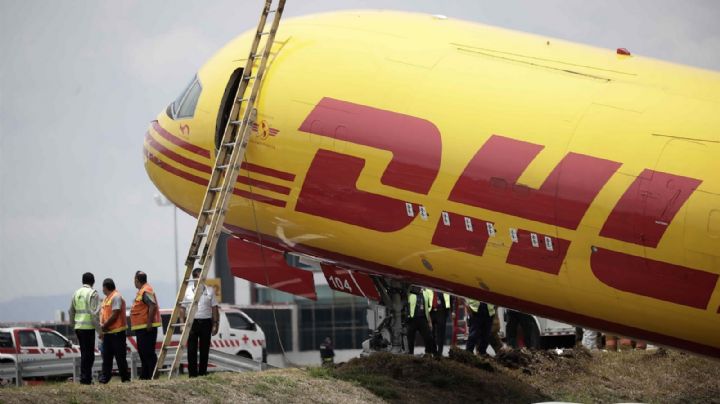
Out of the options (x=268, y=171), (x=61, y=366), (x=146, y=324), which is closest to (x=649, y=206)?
(x=268, y=171)

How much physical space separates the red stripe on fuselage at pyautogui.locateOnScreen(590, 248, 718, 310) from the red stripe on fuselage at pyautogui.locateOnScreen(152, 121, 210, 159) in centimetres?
702

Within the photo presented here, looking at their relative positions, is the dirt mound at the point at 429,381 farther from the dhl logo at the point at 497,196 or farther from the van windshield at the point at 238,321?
the van windshield at the point at 238,321

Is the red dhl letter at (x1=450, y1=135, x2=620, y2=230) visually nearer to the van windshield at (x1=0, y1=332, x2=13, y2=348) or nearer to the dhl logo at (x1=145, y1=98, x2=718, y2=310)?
the dhl logo at (x1=145, y1=98, x2=718, y2=310)

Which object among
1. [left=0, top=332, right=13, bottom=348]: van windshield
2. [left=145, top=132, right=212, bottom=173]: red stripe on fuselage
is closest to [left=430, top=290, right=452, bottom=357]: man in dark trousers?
[left=145, top=132, right=212, bottom=173]: red stripe on fuselage

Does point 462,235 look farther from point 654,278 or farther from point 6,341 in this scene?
point 6,341

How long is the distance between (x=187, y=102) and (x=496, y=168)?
6511 millimetres

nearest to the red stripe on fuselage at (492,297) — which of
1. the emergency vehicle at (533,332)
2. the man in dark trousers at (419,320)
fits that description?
the man in dark trousers at (419,320)

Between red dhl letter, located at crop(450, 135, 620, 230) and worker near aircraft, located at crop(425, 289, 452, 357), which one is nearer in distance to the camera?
red dhl letter, located at crop(450, 135, 620, 230)

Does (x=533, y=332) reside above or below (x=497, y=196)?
below

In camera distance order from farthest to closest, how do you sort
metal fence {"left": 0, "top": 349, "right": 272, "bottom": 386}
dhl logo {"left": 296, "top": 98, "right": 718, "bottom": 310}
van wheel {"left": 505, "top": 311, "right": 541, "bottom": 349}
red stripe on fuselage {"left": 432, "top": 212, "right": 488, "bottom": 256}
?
van wheel {"left": 505, "top": 311, "right": 541, "bottom": 349}
metal fence {"left": 0, "top": 349, "right": 272, "bottom": 386}
red stripe on fuselage {"left": 432, "top": 212, "right": 488, "bottom": 256}
dhl logo {"left": 296, "top": 98, "right": 718, "bottom": 310}

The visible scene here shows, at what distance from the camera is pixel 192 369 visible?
20203 mm

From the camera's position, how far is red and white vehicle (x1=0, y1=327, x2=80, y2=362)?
109 ft

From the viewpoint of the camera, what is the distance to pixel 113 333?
65.5ft

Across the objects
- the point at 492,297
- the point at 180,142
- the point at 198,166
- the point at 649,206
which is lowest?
the point at 492,297
